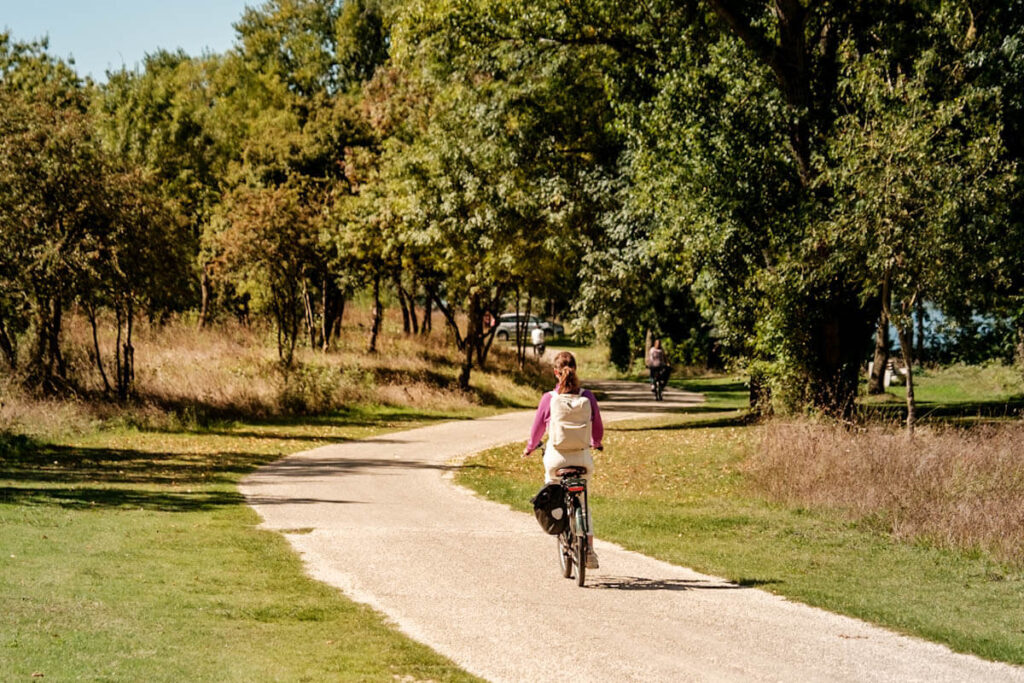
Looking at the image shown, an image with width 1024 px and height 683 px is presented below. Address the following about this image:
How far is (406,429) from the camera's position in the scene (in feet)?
87.1

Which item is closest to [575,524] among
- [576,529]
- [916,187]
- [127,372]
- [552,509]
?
[576,529]

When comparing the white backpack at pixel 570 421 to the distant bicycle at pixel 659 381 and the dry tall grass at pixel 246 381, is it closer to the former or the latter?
the dry tall grass at pixel 246 381

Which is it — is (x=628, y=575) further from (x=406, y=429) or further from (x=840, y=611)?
(x=406, y=429)

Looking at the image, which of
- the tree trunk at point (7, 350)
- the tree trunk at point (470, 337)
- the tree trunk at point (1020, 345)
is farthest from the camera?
the tree trunk at point (470, 337)

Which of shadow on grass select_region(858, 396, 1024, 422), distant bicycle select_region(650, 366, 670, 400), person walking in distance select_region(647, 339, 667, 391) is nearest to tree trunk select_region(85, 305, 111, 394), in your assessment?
shadow on grass select_region(858, 396, 1024, 422)

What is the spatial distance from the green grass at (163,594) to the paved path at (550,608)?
0.43 m

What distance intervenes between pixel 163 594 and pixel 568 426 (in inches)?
150

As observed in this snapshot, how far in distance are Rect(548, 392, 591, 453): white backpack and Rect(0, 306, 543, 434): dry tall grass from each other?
14516mm

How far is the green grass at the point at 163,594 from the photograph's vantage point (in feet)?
23.9

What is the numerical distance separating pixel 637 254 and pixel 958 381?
1821cm

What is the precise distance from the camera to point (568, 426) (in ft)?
33.5

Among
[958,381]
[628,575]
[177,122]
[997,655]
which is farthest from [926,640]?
[177,122]

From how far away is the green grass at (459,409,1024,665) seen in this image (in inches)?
369

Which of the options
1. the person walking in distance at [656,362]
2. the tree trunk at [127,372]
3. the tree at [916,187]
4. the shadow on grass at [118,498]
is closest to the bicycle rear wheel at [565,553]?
the shadow on grass at [118,498]
